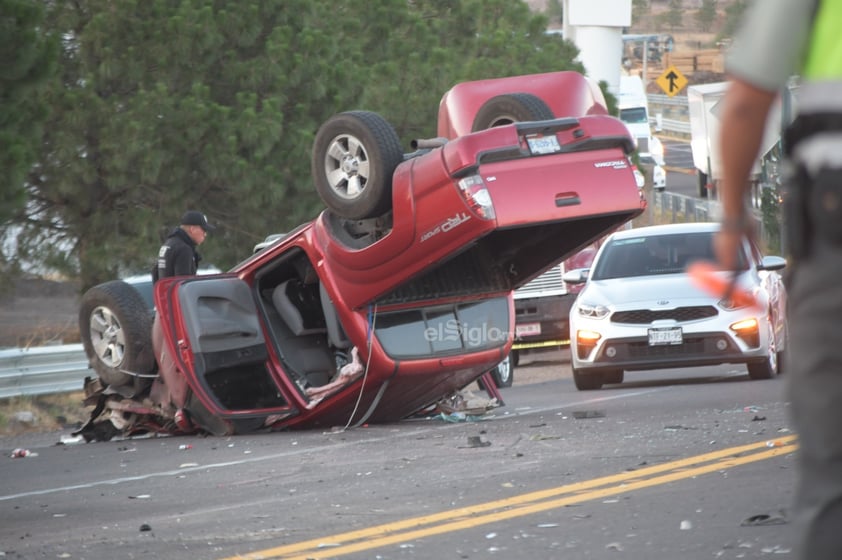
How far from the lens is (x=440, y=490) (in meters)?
8.27

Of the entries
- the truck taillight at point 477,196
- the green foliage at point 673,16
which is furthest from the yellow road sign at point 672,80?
the green foliage at point 673,16

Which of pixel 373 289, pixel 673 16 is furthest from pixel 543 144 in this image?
pixel 673 16

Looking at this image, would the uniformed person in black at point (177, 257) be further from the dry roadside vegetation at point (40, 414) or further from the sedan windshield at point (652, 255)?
the sedan windshield at point (652, 255)

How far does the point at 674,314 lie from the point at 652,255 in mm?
1429

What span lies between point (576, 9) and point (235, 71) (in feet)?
62.0

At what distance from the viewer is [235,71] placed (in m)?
23.6

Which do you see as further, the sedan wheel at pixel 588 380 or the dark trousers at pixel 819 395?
the sedan wheel at pixel 588 380

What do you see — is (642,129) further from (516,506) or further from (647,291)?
(516,506)

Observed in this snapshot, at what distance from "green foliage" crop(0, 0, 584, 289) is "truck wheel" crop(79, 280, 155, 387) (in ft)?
30.4

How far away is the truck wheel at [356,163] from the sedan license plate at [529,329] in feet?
33.5

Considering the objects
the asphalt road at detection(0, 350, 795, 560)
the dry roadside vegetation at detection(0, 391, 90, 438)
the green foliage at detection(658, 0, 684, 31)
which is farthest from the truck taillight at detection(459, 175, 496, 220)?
the green foliage at detection(658, 0, 684, 31)

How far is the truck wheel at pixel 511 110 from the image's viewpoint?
12.1 m

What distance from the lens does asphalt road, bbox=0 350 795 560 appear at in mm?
6551

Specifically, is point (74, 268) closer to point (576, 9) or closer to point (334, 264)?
point (334, 264)
